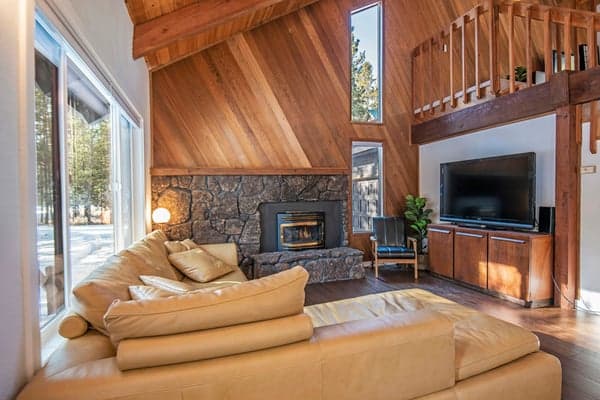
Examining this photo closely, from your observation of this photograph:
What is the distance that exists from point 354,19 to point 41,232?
5.54m

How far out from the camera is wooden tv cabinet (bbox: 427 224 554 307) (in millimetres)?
3514

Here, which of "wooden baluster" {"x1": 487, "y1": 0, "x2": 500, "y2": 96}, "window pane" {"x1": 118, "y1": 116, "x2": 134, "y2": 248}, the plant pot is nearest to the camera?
"window pane" {"x1": 118, "y1": 116, "x2": 134, "y2": 248}

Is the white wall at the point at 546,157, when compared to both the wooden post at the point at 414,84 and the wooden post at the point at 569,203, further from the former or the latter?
the wooden post at the point at 414,84

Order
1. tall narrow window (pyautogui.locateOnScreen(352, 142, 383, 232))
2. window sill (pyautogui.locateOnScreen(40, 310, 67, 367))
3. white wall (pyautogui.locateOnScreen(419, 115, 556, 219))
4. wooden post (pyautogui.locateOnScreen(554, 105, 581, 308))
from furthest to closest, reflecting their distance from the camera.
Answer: tall narrow window (pyautogui.locateOnScreen(352, 142, 383, 232))
white wall (pyautogui.locateOnScreen(419, 115, 556, 219))
wooden post (pyautogui.locateOnScreen(554, 105, 581, 308))
window sill (pyautogui.locateOnScreen(40, 310, 67, 367))

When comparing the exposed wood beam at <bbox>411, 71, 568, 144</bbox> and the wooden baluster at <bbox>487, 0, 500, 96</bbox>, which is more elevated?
the wooden baluster at <bbox>487, 0, 500, 96</bbox>

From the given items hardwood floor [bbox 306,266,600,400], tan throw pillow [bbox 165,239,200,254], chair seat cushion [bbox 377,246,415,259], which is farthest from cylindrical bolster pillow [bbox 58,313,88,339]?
chair seat cushion [bbox 377,246,415,259]

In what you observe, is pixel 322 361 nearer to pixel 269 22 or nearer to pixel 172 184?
pixel 172 184

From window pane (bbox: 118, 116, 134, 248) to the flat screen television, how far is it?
4.20 meters

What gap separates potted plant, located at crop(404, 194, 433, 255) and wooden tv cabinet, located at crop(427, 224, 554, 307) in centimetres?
48

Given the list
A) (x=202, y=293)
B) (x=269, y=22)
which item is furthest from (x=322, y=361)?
(x=269, y=22)

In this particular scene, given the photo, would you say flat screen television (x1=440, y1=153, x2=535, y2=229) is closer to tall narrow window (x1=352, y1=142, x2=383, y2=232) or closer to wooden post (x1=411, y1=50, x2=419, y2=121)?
tall narrow window (x1=352, y1=142, x2=383, y2=232)

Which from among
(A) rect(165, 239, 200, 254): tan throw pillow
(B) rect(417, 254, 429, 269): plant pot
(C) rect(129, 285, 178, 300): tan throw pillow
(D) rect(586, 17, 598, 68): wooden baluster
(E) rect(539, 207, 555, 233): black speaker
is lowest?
(B) rect(417, 254, 429, 269): plant pot

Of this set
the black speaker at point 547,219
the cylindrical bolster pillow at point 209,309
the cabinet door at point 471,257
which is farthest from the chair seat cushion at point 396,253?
the cylindrical bolster pillow at point 209,309

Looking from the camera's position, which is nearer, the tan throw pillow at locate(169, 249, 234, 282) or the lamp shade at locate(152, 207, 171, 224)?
the tan throw pillow at locate(169, 249, 234, 282)
